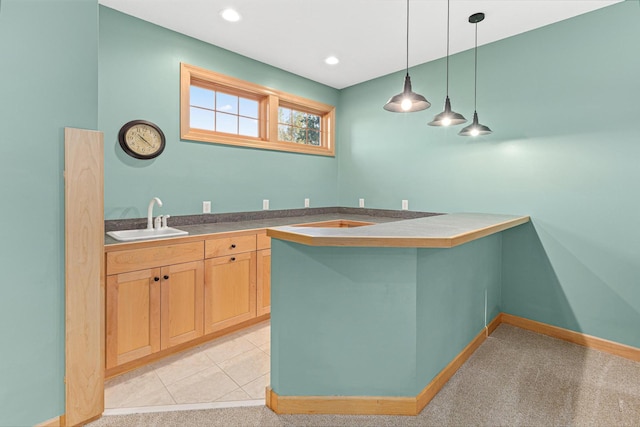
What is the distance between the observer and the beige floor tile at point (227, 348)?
2.45 m

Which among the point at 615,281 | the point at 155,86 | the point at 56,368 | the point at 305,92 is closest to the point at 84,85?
the point at 155,86

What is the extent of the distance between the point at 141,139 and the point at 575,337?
4.08 metres

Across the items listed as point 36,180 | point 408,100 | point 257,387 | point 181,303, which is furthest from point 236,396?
point 408,100

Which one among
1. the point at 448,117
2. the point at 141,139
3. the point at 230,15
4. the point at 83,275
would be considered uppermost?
the point at 230,15

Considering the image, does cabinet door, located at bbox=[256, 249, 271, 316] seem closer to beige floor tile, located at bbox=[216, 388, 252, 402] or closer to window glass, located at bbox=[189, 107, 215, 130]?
beige floor tile, located at bbox=[216, 388, 252, 402]

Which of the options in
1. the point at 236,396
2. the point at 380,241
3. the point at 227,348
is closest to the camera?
the point at 380,241

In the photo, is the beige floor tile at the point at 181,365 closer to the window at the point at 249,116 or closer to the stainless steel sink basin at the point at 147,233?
the stainless steel sink basin at the point at 147,233

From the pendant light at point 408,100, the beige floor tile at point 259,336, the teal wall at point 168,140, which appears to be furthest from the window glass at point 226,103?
the beige floor tile at point 259,336

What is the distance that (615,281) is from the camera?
2.46 meters

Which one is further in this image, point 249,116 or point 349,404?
point 249,116

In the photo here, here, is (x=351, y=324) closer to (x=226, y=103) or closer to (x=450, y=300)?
(x=450, y=300)

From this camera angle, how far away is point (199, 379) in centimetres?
214

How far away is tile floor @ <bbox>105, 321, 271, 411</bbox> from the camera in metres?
1.93

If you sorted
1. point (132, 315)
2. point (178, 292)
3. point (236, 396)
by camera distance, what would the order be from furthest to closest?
point (178, 292), point (132, 315), point (236, 396)
